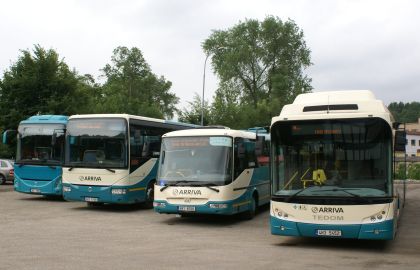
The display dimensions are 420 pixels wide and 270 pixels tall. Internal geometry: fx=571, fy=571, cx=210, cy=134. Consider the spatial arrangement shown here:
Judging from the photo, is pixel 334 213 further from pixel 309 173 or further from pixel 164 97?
pixel 164 97

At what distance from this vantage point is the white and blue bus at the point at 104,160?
17.8 meters

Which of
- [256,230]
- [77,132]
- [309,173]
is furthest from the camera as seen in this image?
[77,132]

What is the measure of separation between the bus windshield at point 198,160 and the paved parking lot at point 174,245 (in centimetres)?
127

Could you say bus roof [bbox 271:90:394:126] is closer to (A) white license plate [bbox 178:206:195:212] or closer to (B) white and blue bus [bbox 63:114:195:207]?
(A) white license plate [bbox 178:206:195:212]

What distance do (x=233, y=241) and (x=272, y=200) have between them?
1.42 m

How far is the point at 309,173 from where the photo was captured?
1158cm

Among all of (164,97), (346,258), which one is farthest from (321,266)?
(164,97)

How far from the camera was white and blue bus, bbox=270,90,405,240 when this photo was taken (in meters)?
10.9

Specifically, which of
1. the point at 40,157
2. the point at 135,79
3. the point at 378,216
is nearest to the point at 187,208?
the point at 378,216

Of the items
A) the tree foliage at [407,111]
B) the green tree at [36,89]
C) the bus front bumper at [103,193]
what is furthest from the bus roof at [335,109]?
the tree foliage at [407,111]

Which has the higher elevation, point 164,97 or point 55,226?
point 164,97

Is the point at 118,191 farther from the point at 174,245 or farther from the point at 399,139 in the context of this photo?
the point at 399,139

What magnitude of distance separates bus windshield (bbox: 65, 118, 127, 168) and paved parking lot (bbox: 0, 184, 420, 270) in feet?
5.58

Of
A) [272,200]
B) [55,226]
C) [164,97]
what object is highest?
[164,97]
